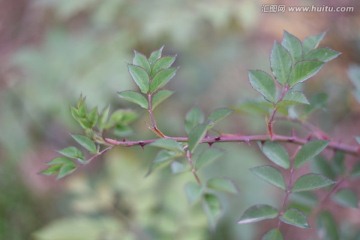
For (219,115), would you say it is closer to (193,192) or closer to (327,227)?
(193,192)

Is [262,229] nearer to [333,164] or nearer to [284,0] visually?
[284,0]

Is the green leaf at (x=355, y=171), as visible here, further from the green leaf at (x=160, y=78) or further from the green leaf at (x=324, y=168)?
the green leaf at (x=160, y=78)

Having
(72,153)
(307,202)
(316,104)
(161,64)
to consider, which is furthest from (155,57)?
(307,202)

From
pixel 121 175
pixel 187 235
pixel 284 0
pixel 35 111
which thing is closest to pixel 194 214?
pixel 187 235

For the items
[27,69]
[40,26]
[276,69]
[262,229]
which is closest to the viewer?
[276,69]

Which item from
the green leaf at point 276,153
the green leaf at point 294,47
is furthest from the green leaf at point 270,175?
the green leaf at point 294,47

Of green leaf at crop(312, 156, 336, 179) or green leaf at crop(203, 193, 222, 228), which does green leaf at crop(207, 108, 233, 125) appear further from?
green leaf at crop(312, 156, 336, 179)
